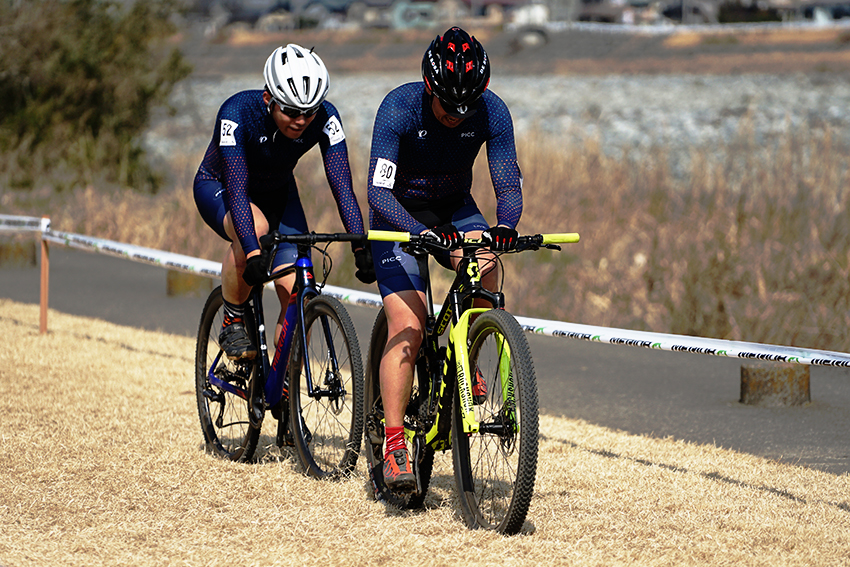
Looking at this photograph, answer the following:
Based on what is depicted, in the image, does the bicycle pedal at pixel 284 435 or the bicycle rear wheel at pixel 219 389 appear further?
the bicycle rear wheel at pixel 219 389

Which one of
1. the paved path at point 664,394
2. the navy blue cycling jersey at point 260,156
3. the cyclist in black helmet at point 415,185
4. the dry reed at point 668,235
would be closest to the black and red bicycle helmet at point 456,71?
the cyclist in black helmet at point 415,185

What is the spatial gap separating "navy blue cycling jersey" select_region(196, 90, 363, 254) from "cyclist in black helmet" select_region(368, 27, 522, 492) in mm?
399

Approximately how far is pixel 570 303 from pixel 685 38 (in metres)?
51.2

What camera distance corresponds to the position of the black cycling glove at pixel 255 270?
17.1 ft

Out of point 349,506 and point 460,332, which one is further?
point 349,506

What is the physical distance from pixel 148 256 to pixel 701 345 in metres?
4.79

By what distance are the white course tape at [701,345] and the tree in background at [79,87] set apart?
14605mm

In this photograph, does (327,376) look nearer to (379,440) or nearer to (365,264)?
(379,440)

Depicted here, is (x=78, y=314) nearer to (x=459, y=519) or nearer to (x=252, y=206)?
(x=252, y=206)

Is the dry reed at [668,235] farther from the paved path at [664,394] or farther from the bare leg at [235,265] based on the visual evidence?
the bare leg at [235,265]

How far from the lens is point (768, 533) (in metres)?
4.70

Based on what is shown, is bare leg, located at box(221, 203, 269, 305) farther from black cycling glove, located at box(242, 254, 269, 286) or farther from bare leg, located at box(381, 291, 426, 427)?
bare leg, located at box(381, 291, 426, 427)

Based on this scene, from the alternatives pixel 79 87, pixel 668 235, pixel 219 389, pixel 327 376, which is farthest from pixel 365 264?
pixel 79 87

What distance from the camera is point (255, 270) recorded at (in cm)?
522
